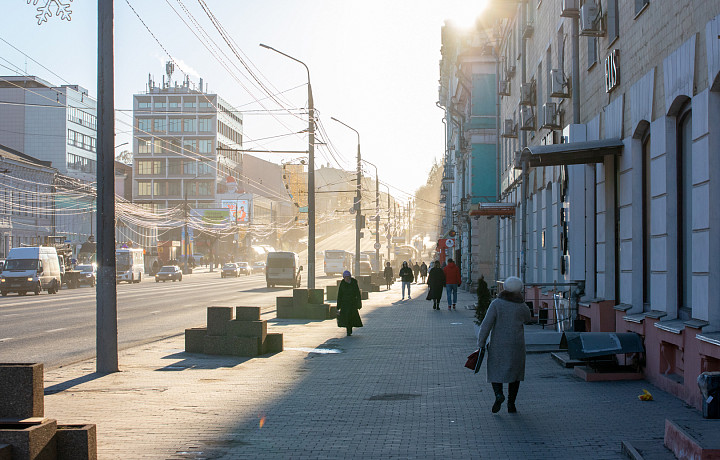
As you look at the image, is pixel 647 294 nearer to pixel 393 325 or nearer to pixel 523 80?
pixel 393 325

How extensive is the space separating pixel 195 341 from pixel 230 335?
744 mm

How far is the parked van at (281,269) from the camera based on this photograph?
53.8m

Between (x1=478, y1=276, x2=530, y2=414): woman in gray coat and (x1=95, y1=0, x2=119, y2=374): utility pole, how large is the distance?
19.0 ft

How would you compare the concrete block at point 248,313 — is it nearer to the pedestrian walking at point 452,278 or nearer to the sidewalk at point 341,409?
the sidewalk at point 341,409

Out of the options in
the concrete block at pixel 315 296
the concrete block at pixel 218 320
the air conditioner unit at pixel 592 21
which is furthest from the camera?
the concrete block at pixel 315 296

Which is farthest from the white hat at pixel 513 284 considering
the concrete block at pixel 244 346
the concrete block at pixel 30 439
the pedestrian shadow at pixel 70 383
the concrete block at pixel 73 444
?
the concrete block at pixel 244 346

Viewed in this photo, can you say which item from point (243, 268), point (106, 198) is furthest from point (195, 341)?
point (243, 268)

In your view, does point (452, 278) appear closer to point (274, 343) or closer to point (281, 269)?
point (274, 343)

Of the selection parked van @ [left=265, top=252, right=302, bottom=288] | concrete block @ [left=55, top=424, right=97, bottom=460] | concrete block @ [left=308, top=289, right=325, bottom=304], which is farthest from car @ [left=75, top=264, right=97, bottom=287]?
concrete block @ [left=55, top=424, right=97, bottom=460]

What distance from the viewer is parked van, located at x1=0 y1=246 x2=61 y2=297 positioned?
45.0 m

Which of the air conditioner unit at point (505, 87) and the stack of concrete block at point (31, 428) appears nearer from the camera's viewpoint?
the stack of concrete block at point (31, 428)

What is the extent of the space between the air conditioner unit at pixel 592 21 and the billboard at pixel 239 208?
11677cm

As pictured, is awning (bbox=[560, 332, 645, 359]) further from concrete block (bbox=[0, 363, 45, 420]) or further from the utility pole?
concrete block (bbox=[0, 363, 45, 420])

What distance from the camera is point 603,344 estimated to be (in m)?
11.1
